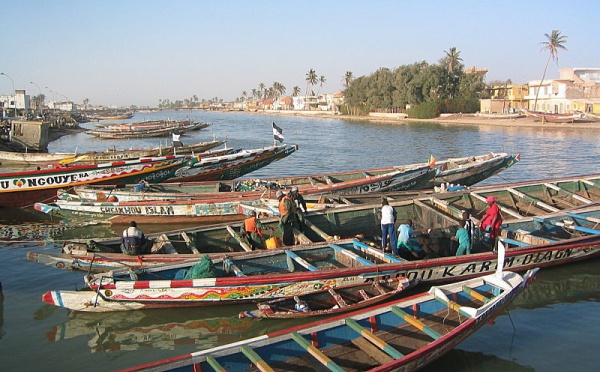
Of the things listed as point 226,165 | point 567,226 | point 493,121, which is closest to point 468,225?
point 567,226

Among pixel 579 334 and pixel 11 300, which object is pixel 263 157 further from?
pixel 579 334

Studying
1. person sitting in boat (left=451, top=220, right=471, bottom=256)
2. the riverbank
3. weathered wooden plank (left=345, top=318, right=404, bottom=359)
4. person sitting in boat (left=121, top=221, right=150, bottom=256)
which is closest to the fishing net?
person sitting in boat (left=121, top=221, right=150, bottom=256)

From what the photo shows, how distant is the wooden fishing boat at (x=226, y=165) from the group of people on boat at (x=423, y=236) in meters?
12.3

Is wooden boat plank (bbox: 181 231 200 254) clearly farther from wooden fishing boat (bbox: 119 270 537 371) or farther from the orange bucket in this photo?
wooden fishing boat (bbox: 119 270 537 371)

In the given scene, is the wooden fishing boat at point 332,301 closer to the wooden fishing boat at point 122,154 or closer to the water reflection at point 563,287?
the water reflection at point 563,287

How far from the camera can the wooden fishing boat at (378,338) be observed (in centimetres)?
639

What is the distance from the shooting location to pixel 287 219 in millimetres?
11781

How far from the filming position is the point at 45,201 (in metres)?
19.5

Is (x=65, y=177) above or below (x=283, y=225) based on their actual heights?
above

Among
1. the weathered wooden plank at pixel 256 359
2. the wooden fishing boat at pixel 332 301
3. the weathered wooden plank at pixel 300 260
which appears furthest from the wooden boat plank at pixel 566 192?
the weathered wooden plank at pixel 256 359

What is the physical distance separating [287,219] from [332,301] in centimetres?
282

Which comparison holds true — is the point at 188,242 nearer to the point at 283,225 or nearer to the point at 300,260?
the point at 283,225

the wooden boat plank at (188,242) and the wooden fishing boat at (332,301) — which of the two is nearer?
the wooden fishing boat at (332,301)

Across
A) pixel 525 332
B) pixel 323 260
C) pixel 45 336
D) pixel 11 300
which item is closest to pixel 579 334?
pixel 525 332
